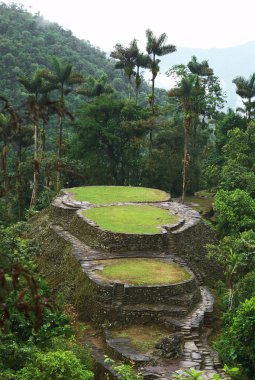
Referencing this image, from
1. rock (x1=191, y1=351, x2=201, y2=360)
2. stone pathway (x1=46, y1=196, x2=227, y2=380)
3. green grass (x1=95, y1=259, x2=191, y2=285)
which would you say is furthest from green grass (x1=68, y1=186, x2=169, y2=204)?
rock (x1=191, y1=351, x2=201, y2=360)

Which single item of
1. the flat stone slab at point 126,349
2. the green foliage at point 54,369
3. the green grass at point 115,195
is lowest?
the flat stone slab at point 126,349

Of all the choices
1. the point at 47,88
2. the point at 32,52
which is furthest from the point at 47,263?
the point at 32,52

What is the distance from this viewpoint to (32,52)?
4744cm

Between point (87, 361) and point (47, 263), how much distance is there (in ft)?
Answer: 22.7

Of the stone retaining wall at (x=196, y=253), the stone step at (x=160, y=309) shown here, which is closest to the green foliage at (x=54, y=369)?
the stone step at (x=160, y=309)

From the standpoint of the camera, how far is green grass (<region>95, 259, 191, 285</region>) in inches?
571

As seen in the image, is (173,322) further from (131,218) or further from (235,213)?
(235,213)

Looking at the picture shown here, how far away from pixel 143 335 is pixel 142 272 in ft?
8.04

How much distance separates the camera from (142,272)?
15086mm

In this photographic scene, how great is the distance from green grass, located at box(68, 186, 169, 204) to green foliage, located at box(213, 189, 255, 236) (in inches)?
119

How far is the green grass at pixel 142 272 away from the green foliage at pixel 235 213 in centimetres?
492

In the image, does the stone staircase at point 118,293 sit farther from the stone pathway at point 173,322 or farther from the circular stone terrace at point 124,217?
the circular stone terrace at point 124,217

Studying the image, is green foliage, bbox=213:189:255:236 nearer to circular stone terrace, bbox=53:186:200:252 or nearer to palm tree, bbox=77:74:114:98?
circular stone terrace, bbox=53:186:200:252

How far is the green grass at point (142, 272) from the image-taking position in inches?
571
